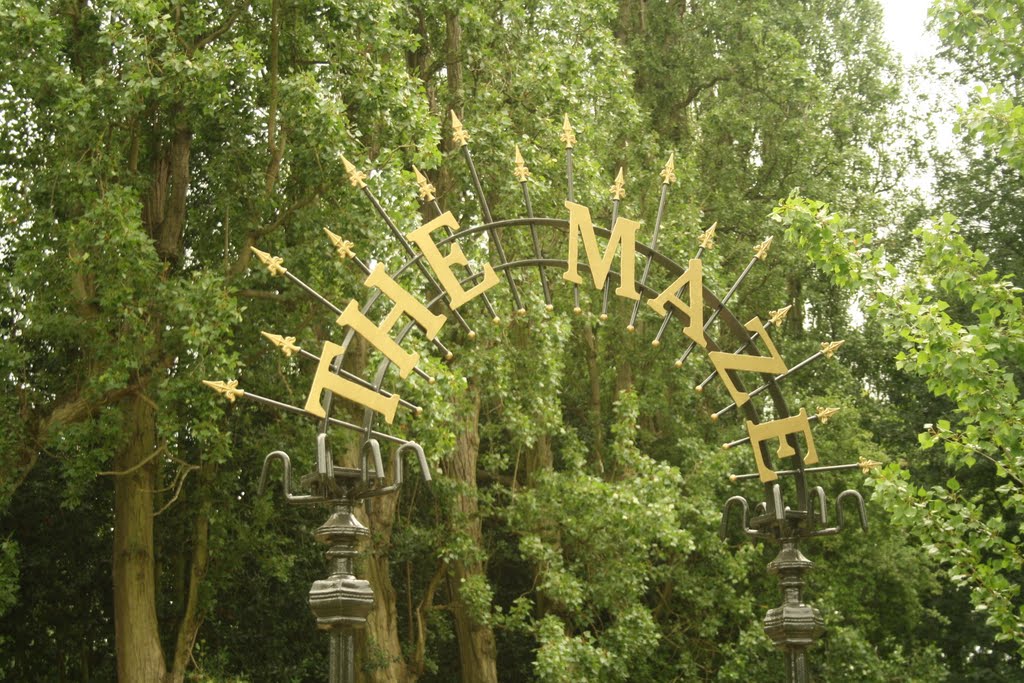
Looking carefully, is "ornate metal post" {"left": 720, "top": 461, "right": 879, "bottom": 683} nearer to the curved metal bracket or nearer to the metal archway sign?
the metal archway sign

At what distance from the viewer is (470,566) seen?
13.9 meters

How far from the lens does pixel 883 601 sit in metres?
16.0

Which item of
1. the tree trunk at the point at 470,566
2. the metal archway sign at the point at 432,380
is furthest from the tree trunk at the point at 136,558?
the metal archway sign at the point at 432,380

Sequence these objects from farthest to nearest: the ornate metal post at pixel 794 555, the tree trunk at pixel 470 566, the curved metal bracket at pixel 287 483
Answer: the tree trunk at pixel 470 566 < the ornate metal post at pixel 794 555 < the curved metal bracket at pixel 287 483

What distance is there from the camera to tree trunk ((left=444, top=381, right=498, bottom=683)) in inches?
539

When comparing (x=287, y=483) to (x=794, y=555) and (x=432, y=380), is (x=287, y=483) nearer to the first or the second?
(x=432, y=380)

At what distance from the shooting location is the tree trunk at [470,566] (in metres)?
13.7

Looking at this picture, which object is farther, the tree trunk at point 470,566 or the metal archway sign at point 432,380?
the tree trunk at point 470,566

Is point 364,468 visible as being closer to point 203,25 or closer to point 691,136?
point 203,25

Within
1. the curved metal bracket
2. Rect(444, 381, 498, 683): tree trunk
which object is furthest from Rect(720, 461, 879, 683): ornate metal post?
Rect(444, 381, 498, 683): tree trunk

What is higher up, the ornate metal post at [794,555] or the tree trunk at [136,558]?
the tree trunk at [136,558]

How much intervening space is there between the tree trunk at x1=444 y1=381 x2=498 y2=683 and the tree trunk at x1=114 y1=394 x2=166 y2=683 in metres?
3.13

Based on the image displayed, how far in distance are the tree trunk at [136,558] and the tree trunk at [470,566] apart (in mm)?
3134

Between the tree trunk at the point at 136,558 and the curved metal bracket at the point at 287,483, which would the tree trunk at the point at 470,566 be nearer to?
the tree trunk at the point at 136,558
